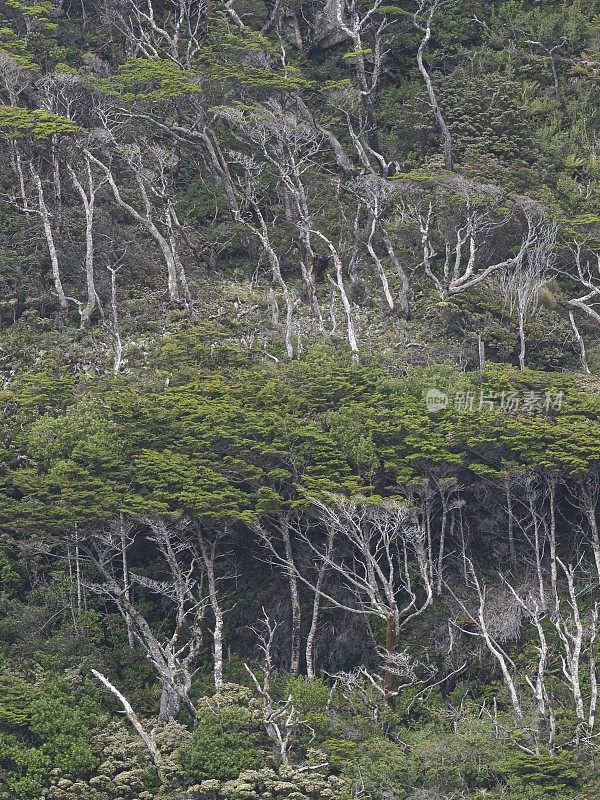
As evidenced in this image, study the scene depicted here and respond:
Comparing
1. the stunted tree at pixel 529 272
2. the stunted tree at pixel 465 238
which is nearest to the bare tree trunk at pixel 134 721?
the stunted tree at pixel 529 272

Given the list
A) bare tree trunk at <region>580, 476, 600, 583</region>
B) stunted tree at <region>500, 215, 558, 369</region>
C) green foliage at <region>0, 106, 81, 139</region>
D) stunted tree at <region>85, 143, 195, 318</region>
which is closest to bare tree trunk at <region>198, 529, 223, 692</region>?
bare tree trunk at <region>580, 476, 600, 583</region>

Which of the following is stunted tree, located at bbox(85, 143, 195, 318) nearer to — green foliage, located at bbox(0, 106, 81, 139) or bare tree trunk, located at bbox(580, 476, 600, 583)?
green foliage, located at bbox(0, 106, 81, 139)

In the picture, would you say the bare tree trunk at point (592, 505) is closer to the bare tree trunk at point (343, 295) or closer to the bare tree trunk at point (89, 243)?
the bare tree trunk at point (343, 295)

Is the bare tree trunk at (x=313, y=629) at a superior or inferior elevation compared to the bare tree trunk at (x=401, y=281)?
inferior

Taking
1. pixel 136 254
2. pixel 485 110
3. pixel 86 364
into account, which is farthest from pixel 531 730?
pixel 485 110

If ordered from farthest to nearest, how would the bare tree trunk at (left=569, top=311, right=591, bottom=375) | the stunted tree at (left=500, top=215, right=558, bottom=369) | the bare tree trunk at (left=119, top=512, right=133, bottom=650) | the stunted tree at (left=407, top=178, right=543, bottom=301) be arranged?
the stunted tree at (left=407, top=178, right=543, bottom=301) < the stunted tree at (left=500, top=215, right=558, bottom=369) < the bare tree trunk at (left=569, top=311, right=591, bottom=375) < the bare tree trunk at (left=119, top=512, right=133, bottom=650)

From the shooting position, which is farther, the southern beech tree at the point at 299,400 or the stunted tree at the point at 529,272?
the stunted tree at the point at 529,272

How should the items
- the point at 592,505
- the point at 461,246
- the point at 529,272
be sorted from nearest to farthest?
the point at 592,505
the point at 529,272
the point at 461,246

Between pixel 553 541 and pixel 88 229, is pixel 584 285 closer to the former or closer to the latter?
pixel 553 541

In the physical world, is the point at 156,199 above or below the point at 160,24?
below

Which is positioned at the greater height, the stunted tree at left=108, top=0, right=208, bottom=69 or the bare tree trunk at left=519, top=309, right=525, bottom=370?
the stunted tree at left=108, top=0, right=208, bottom=69

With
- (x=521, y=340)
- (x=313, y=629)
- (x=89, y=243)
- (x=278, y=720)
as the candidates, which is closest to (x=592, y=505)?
(x=313, y=629)

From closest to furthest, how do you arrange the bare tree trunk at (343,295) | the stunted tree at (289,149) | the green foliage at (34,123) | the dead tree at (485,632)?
the dead tree at (485,632), the bare tree trunk at (343,295), the green foliage at (34,123), the stunted tree at (289,149)

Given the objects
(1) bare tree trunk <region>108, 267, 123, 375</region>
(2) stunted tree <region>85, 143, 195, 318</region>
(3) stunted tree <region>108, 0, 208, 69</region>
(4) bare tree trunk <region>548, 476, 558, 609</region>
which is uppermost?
(3) stunted tree <region>108, 0, 208, 69</region>
